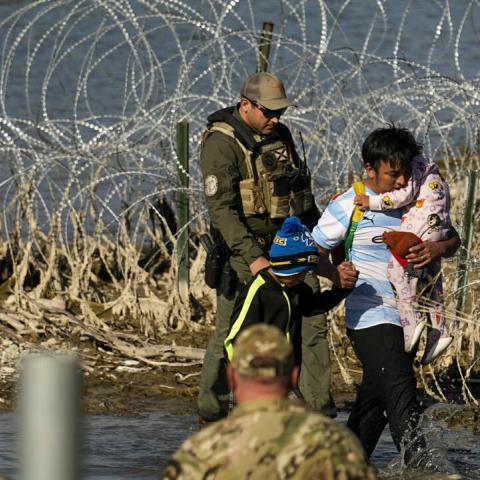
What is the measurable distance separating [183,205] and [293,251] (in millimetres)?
3289

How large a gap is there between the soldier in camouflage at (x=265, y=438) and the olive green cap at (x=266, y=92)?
276 centimetres

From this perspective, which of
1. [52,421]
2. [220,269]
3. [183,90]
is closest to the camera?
[52,421]

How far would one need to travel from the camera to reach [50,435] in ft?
9.32

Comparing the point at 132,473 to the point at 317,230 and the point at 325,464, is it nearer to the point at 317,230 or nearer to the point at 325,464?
the point at 317,230

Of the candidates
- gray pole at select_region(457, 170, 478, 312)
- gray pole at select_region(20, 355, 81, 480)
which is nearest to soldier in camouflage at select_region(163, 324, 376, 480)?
gray pole at select_region(20, 355, 81, 480)

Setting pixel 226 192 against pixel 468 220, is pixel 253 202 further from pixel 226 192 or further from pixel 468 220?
pixel 468 220

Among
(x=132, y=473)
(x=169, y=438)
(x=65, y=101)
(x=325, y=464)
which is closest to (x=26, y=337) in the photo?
(x=169, y=438)

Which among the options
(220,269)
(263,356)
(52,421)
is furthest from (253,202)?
(52,421)

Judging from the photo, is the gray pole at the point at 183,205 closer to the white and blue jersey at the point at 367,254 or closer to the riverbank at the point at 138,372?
the riverbank at the point at 138,372

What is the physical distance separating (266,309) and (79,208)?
4.05 m

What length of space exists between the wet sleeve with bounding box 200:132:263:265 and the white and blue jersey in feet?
1.34

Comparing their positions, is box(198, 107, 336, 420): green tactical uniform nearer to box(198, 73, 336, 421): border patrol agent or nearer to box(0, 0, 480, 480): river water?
box(198, 73, 336, 421): border patrol agent

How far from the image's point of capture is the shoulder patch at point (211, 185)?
617 centimetres

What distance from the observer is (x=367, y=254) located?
5793 mm
